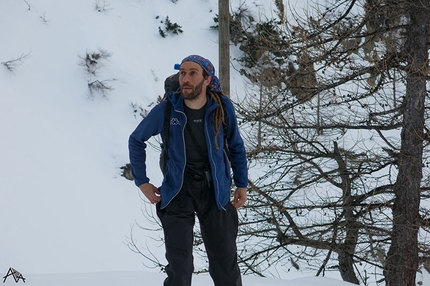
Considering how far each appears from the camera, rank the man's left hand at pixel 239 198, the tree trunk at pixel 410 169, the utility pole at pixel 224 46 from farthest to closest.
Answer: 1. the utility pole at pixel 224 46
2. the tree trunk at pixel 410 169
3. the man's left hand at pixel 239 198

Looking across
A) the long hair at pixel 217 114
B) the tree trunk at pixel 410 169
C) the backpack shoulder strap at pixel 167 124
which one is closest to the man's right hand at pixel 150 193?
the backpack shoulder strap at pixel 167 124

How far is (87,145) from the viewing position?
19.0m

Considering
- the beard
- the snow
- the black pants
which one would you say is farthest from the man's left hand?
the snow

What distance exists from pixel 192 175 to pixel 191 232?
34cm

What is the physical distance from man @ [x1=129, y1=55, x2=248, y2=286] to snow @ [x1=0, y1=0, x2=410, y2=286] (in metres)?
7.99

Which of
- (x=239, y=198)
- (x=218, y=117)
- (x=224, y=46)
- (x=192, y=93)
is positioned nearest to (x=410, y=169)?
(x=224, y=46)

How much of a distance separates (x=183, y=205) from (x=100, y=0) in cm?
2406

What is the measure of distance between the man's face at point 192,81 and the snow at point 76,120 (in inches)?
326

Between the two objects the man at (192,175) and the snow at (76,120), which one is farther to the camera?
the snow at (76,120)

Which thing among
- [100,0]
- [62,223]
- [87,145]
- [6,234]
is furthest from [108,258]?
[100,0]

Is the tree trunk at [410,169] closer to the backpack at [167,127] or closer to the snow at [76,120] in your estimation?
the backpack at [167,127]

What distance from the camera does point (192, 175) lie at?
121 inches

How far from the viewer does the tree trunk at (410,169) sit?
611 centimetres

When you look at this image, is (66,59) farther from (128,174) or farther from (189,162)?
(189,162)
